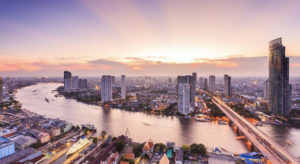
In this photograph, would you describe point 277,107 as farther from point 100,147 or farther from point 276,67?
point 100,147

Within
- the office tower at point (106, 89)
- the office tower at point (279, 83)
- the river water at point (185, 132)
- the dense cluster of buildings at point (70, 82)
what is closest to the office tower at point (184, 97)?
Result: the river water at point (185, 132)

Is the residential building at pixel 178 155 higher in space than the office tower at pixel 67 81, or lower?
lower

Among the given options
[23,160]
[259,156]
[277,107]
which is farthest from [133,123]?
[277,107]

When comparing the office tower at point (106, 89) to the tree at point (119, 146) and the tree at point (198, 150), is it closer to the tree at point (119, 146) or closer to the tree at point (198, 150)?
the tree at point (119, 146)

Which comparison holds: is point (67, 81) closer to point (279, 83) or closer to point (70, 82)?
point (70, 82)

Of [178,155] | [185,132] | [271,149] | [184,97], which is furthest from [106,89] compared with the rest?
[271,149]

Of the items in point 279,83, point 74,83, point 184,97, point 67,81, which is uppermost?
point 67,81

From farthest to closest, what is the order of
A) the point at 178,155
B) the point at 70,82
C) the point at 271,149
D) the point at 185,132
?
the point at 70,82
the point at 185,132
the point at 271,149
the point at 178,155

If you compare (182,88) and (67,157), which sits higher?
(182,88)
